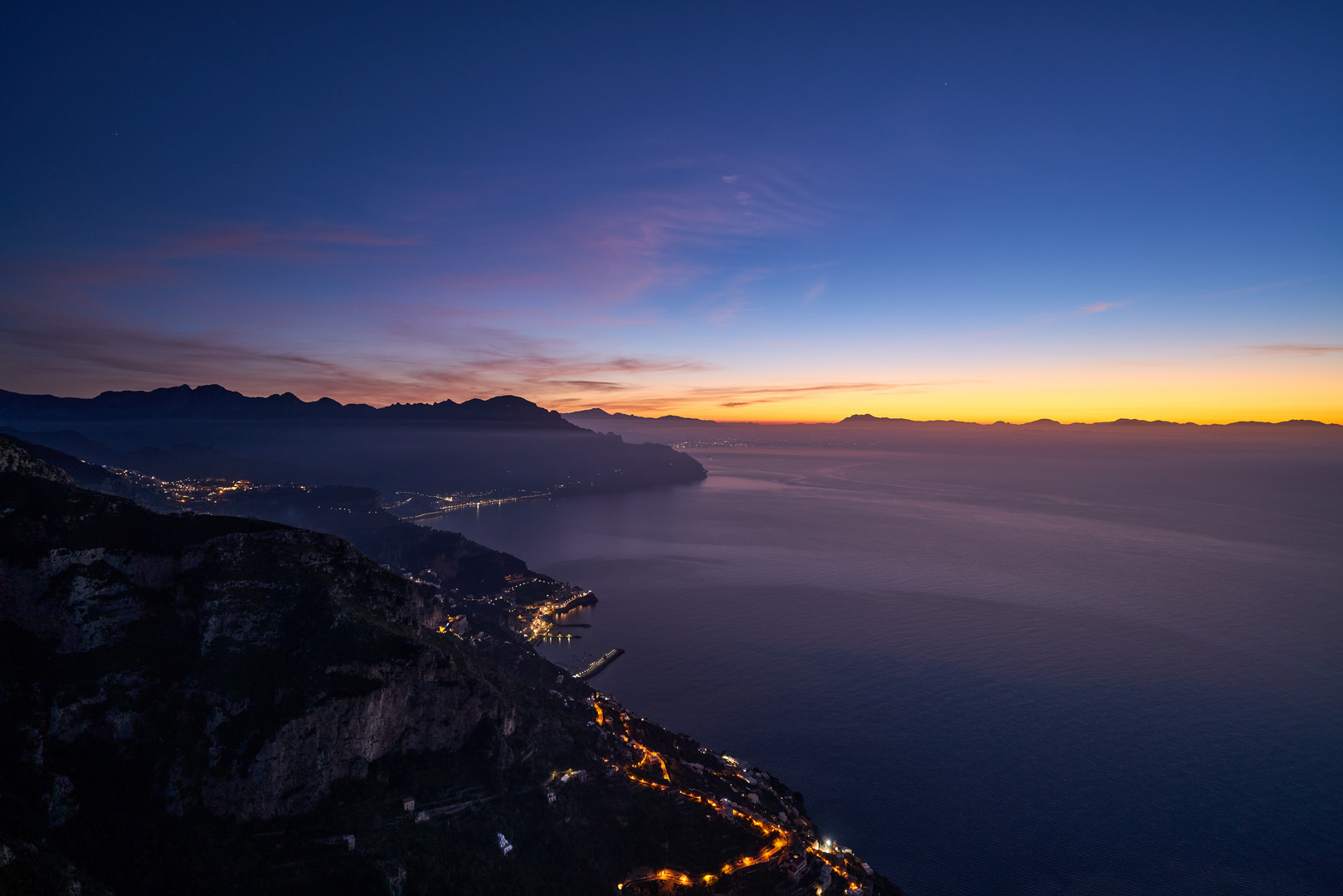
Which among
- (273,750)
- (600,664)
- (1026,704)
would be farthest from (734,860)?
(1026,704)

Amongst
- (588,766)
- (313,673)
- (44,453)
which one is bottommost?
(588,766)

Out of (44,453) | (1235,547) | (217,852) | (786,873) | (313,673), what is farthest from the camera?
(1235,547)

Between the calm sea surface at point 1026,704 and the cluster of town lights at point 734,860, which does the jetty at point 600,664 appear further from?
the cluster of town lights at point 734,860

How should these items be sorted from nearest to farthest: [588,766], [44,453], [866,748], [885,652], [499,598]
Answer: [588,766] → [866,748] → [885,652] → [499,598] → [44,453]

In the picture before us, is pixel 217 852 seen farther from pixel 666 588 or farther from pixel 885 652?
pixel 666 588

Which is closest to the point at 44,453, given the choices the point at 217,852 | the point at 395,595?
the point at 395,595
